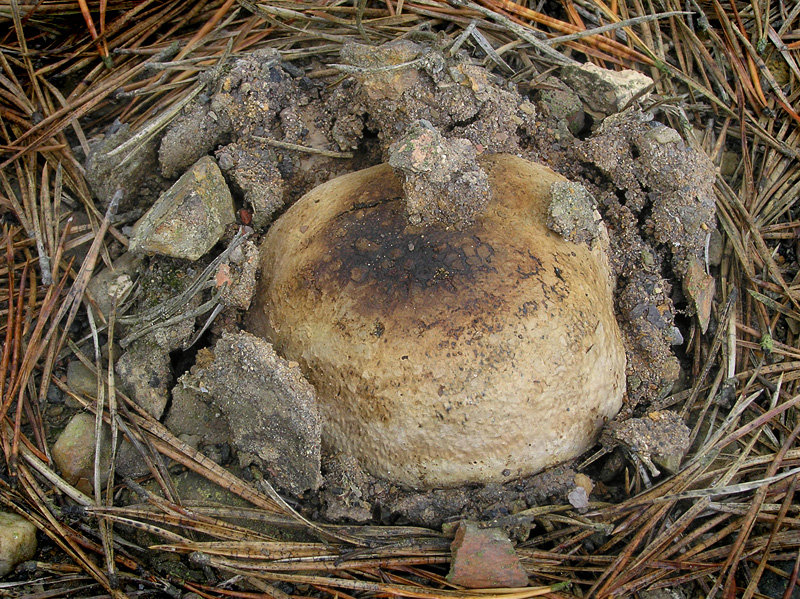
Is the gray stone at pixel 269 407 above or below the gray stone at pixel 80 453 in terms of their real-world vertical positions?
above

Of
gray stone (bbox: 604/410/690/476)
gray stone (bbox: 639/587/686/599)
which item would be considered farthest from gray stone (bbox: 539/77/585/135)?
gray stone (bbox: 639/587/686/599)

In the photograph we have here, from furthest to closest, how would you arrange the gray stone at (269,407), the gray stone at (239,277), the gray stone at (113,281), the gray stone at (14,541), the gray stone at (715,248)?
the gray stone at (715,248), the gray stone at (113,281), the gray stone at (239,277), the gray stone at (269,407), the gray stone at (14,541)

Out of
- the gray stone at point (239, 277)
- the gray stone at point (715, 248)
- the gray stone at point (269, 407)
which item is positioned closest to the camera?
the gray stone at point (269, 407)

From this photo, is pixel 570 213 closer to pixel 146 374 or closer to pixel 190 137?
pixel 190 137

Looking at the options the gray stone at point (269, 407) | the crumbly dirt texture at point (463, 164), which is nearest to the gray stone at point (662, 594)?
the crumbly dirt texture at point (463, 164)

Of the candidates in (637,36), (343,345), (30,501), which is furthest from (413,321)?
(637,36)

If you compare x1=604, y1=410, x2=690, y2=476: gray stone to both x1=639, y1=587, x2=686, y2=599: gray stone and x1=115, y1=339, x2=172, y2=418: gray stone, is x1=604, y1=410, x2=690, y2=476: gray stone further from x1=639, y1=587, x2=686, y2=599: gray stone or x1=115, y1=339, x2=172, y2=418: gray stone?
x1=115, y1=339, x2=172, y2=418: gray stone

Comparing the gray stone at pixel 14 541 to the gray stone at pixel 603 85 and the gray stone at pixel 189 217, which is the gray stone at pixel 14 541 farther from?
the gray stone at pixel 603 85

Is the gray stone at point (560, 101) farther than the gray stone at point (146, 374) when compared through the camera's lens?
Yes

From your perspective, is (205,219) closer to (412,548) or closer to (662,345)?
(412,548)

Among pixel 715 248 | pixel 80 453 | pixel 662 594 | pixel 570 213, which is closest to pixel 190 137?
pixel 80 453
